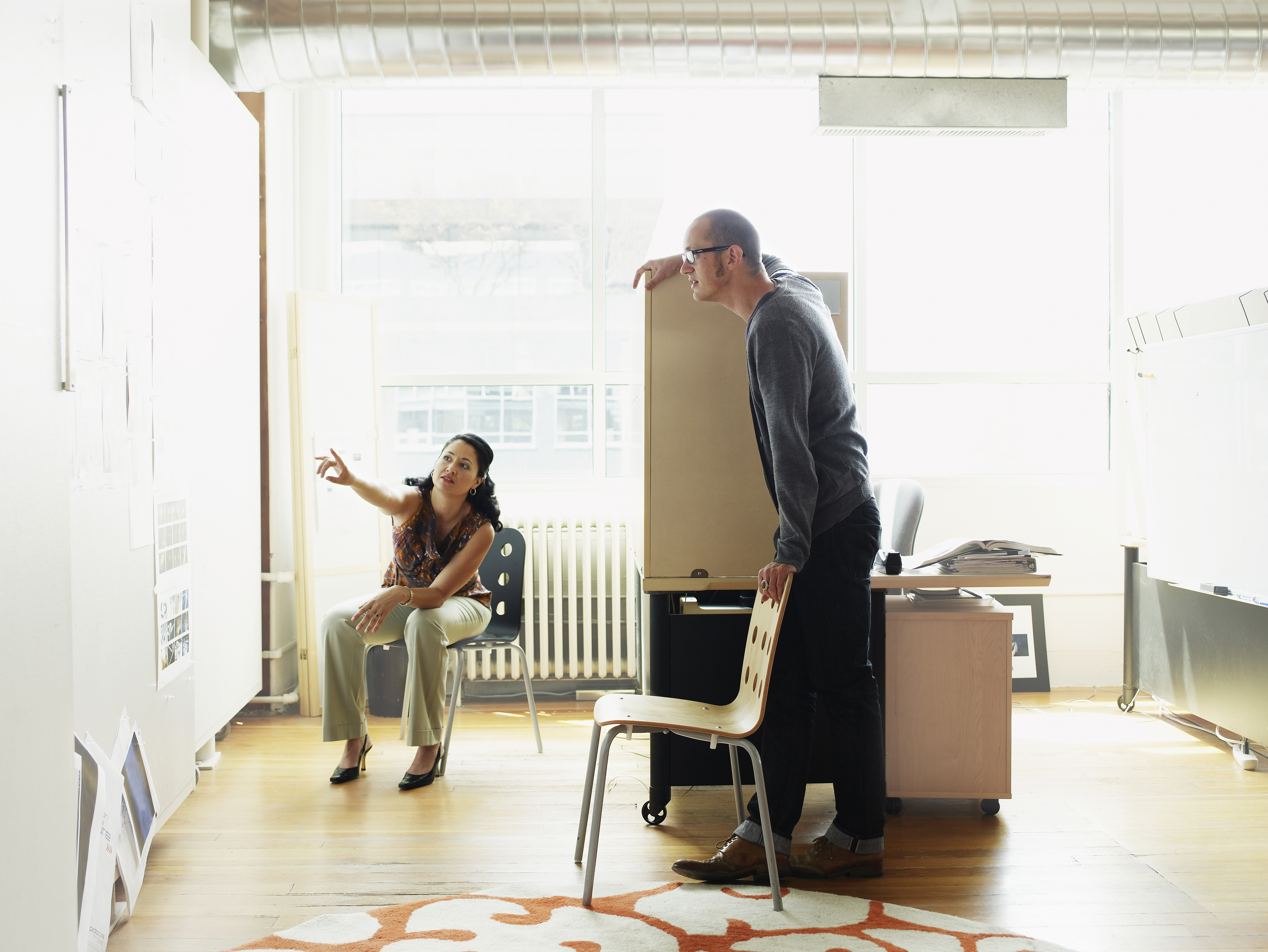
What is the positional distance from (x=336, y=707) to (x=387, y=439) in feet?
5.57

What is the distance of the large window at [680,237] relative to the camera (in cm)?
451

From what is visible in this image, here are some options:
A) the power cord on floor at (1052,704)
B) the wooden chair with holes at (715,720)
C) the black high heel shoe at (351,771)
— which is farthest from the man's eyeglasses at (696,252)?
the power cord on floor at (1052,704)

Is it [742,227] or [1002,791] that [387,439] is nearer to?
[742,227]

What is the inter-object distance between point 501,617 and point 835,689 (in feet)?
5.07

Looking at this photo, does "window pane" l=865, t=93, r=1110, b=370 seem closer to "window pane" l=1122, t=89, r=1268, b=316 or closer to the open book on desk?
"window pane" l=1122, t=89, r=1268, b=316

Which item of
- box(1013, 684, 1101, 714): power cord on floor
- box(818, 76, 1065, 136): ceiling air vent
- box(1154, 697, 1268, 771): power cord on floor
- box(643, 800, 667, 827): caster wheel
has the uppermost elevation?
box(818, 76, 1065, 136): ceiling air vent

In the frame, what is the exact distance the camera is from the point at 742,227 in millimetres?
2336

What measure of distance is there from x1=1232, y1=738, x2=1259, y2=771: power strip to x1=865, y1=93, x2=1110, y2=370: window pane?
196 cm

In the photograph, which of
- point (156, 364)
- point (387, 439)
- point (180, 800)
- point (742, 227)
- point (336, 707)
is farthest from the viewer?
point (387, 439)

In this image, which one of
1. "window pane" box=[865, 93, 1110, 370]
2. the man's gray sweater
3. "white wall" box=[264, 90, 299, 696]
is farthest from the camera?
"window pane" box=[865, 93, 1110, 370]

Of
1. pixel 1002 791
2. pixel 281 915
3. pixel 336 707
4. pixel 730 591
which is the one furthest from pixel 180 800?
pixel 1002 791

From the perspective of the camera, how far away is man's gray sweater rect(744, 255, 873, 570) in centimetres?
219

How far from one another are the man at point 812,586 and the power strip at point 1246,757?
172 centimetres

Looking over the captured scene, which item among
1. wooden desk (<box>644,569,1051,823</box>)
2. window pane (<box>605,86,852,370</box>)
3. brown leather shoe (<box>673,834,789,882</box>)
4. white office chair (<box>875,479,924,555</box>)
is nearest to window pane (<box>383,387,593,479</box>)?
window pane (<box>605,86,852,370</box>)
